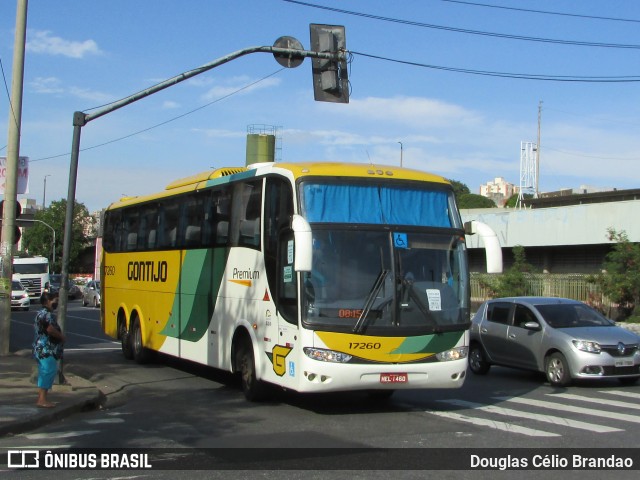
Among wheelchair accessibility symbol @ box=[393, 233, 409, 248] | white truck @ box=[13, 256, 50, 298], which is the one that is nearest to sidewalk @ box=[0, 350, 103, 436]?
wheelchair accessibility symbol @ box=[393, 233, 409, 248]

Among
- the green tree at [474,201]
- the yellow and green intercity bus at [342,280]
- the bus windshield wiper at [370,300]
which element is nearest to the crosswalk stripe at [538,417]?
the yellow and green intercity bus at [342,280]

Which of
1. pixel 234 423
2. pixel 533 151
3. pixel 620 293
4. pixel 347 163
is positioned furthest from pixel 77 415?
pixel 533 151

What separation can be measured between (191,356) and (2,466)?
25.0 feet

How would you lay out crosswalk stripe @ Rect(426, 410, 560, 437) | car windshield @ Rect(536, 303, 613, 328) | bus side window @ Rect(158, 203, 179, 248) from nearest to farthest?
crosswalk stripe @ Rect(426, 410, 560, 437)
car windshield @ Rect(536, 303, 613, 328)
bus side window @ Rect(158, 203, 179, 248)

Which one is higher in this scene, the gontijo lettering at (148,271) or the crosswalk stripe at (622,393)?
the gontijo lettering at (148,271)

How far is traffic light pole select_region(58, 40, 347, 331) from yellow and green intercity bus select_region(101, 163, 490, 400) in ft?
8.74

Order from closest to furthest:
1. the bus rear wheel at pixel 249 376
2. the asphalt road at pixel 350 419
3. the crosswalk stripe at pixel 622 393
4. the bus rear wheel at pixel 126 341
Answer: the asphalt road at pixel 350 419 < the bus rear wheel at pixel 249 376 < the crosswalk stripe at pixel 622 393 < the bus rear wheel at pixel 126 341

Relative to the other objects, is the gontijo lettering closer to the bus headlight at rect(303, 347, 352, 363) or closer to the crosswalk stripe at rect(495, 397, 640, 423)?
the bus headlight at rect(303, 347, 352, 363)

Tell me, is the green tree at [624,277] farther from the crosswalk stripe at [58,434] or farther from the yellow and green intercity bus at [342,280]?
the crosswalk stripe at [58,434]

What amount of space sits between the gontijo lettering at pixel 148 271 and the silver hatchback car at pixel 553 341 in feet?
22.5

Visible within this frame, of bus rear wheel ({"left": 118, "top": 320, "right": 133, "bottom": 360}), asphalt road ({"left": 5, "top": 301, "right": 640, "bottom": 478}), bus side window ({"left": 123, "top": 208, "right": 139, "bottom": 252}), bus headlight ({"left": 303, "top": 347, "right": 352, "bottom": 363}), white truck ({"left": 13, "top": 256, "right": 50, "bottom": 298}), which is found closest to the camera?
asphalt road ({"left": 5, "top": 301, "right": 640, "bottom": 478})

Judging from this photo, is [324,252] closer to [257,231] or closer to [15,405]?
[257,231]

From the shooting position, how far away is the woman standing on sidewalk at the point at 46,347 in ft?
38.0

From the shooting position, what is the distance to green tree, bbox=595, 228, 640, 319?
102ft
